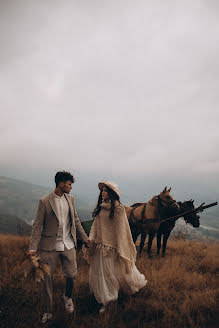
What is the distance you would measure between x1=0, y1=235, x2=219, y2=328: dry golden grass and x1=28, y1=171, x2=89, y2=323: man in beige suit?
14.7 inches

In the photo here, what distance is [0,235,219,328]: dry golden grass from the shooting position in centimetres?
360

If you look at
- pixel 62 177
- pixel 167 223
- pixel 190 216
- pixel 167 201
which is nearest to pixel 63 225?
pixel 62 177

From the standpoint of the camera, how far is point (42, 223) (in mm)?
3559

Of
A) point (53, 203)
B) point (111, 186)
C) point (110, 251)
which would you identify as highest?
point (111, 186)

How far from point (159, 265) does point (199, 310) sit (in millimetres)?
2548

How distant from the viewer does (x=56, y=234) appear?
359 centimetres

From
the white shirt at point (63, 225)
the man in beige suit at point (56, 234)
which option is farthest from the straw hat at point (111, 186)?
the white shirt at point (63, 225)

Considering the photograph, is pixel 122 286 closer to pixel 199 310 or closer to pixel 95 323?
pixel 95 323

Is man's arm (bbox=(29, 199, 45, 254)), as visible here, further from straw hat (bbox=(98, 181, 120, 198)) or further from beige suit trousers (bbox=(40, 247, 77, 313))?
straw hat (bbox=(98, 181, 120, 198))

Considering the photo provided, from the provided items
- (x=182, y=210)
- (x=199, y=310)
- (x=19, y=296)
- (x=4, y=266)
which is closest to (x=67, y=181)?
(x=19, y=296)

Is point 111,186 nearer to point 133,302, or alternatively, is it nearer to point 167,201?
point 133,302

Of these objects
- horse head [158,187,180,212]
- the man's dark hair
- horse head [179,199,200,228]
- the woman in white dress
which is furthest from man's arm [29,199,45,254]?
horse head [179,199,200,228]

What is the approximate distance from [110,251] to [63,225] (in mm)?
1147

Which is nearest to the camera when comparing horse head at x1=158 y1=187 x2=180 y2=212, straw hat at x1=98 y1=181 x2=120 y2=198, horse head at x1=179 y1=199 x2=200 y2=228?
straw hat at x1=98 y1=181 x2=120 y2=198
